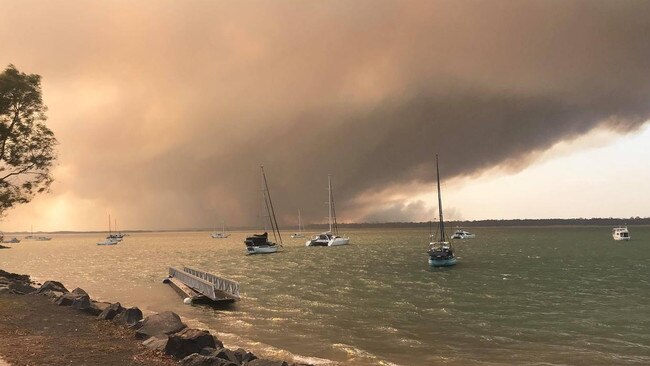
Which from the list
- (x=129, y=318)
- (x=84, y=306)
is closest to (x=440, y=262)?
(x=84, y=306)

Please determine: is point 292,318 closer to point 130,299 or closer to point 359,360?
point 359,360

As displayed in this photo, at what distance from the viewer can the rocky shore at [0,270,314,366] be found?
576 inches

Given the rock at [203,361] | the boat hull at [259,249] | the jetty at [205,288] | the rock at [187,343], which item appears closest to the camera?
the rock at [203,361]

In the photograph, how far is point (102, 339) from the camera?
58.6ft

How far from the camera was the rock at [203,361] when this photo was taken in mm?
14297

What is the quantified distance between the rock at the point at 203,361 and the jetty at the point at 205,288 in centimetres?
2057

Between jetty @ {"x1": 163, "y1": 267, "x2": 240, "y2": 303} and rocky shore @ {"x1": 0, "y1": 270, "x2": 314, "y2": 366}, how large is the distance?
36.8 feet

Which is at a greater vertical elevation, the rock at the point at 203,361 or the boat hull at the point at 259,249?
the rock at the point at 203,361

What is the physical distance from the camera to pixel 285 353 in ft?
68.1

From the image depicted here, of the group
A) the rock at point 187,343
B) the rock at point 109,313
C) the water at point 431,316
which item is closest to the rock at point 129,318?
the rock at point 109,313

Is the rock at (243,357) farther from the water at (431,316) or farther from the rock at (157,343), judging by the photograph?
the water at (431,316)

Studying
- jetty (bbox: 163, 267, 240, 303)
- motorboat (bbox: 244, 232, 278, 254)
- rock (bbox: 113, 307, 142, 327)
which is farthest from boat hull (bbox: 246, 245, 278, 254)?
rock (bbox: 113, 307, 142, 327)

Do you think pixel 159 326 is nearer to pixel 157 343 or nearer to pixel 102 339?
pixel 102 339

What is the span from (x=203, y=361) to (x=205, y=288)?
24.9 m
